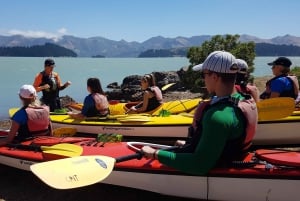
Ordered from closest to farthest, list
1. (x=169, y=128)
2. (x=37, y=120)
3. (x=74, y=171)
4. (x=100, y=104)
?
(x=74, y=171), (x=37, y=120), (x=169, y=128), (x=100, y=104)

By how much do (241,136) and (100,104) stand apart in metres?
4.61

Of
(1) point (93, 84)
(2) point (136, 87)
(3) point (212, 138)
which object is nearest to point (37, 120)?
(1) point (93, 84)

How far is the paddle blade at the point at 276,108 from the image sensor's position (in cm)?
640

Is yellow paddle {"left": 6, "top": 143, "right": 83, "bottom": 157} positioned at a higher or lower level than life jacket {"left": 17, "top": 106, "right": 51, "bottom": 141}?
lower

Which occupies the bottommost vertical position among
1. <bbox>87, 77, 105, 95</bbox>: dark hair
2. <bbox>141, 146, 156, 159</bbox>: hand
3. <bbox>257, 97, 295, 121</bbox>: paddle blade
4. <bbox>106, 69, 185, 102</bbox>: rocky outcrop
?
<bbox>106, 69, 185, 102</bbox>: rocky outcrop

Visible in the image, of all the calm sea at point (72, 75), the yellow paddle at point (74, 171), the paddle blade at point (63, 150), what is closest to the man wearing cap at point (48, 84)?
the paddle blade at point (63, 150)

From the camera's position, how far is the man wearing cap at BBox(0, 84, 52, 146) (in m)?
5.74

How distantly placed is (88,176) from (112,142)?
1.92m

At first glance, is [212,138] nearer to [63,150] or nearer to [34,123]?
[63,150]

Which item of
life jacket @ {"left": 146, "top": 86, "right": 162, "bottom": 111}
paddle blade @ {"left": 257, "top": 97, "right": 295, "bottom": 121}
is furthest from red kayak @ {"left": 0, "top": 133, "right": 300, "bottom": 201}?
life jacket @ {"left": 146, "top": 86, "right": 162, "bottom": 111}

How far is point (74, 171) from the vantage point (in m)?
4.11

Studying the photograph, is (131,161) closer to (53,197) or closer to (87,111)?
(53,197)

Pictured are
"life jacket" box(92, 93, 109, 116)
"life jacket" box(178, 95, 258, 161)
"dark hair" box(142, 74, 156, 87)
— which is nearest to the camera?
"life jacket" box(178, 95, 258, 161)

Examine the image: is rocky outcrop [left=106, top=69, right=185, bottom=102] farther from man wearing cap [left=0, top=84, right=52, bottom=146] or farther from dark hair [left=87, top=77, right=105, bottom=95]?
man wearing cap [left=0, top=84, right=52, bottom=146]
